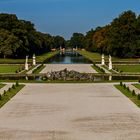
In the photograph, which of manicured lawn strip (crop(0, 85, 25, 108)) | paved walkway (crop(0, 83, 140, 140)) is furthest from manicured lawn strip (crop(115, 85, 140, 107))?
manicured lawn strip (crop(0, 85, 25, 108))

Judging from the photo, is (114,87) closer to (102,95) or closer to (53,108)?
(102,95)

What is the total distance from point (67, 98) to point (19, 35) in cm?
7601

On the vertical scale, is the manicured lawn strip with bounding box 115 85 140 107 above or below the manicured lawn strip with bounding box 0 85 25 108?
above

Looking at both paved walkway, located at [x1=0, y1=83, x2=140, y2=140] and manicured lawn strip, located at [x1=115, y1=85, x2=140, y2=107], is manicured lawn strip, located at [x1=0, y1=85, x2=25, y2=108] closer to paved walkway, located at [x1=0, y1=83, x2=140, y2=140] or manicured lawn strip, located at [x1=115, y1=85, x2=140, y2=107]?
paved walkway, located at [x1=0, y1=83, x2=140, y2=140]

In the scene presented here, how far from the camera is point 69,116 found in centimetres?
2138

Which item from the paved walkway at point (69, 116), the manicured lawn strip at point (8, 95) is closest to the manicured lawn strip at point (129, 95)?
the paved walkway at point (69, 116)

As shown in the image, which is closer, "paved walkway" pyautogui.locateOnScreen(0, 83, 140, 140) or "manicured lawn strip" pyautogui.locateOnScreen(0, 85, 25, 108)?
"paved walkway" pyautogui.locateOnScreen(0, 83, 140, 140)

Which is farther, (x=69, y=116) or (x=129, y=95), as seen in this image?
(x=129, y=95)

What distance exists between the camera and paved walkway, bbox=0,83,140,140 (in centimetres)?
1733

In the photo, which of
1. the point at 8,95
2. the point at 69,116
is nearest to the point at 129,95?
the point at 8,95

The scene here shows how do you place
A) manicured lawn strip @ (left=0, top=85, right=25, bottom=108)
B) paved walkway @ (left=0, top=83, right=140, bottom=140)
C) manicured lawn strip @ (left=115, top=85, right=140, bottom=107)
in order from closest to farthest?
paved walkway @ (left=0, top=83, right=140, bottom=140)
manicured lawn strip @ (left=0, top=85, right=25, bottom=108)
manicured lawn strip @ (left=115, top=85, right=140, bottom=107)

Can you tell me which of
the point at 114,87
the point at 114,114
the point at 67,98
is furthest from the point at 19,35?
the point at 114,114

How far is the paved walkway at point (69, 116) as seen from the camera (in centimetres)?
1733

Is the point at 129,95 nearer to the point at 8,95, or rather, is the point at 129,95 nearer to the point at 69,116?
the point at 8,95
